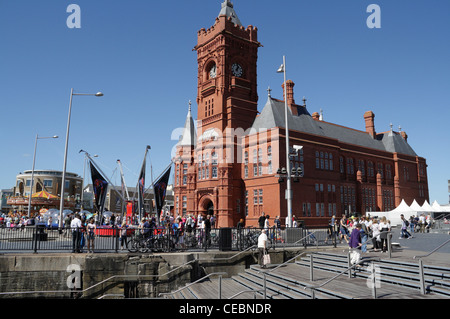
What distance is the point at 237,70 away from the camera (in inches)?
1873

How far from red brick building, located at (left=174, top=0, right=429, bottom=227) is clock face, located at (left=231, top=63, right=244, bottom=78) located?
0.16 metres

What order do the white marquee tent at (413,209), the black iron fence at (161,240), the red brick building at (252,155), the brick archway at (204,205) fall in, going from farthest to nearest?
the brick archway at (204,205)
the red brick building at (252,155)
the white marquee tent at (413,209)
the black iron fence at (161,240)

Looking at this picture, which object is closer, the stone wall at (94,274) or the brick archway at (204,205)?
the stone wall at (94,274)

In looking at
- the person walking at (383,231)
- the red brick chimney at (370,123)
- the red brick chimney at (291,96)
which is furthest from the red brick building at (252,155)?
the person walking at (383,231)

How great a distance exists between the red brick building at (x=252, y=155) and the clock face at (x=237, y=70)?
157 mm

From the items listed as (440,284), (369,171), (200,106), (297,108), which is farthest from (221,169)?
(440,284)

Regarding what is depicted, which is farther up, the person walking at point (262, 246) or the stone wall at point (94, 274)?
the person walking at point (262, 246)

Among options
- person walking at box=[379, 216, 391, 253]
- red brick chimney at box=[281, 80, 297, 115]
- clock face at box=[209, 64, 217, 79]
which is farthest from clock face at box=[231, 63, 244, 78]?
person walking at box=[379, 216, 391, 253]

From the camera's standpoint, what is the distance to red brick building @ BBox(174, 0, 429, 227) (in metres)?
40.4

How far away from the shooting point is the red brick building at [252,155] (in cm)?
4041

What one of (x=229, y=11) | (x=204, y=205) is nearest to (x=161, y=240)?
(x=204, y=205)

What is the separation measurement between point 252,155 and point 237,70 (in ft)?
45.0

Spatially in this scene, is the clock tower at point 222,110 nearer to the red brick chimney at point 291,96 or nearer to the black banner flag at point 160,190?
the red brick chimney at point 291,96

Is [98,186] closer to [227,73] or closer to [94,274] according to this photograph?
[94,274]
